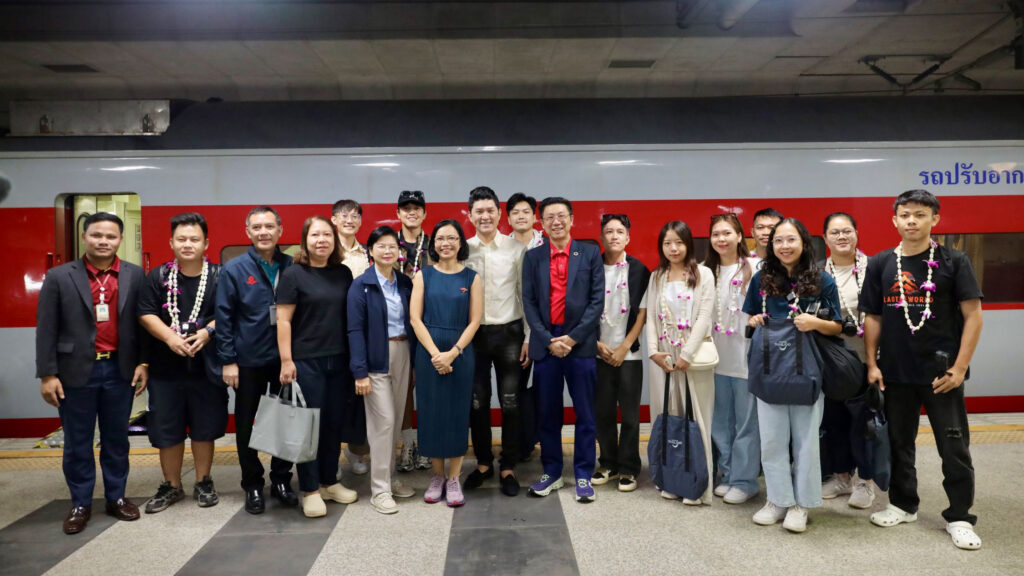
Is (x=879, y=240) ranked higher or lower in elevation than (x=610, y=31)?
lower

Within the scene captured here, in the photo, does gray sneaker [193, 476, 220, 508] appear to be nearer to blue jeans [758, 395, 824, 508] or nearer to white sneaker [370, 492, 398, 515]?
white sneaker [370, 492, 398, 515]

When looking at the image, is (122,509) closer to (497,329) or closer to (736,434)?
(497,329)

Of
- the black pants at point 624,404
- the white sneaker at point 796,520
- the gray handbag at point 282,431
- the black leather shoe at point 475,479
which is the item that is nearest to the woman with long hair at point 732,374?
the white sneaker at point 796,520

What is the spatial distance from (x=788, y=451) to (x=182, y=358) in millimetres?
3791

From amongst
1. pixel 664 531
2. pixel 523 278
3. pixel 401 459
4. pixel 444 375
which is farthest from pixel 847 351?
pixel 401 459

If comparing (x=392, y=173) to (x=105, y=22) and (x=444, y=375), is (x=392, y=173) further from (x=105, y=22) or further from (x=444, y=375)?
(x=105, y=22)

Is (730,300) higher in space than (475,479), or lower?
higher

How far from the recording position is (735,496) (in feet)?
13.3

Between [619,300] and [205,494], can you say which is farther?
[619,300]

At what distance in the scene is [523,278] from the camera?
13.7 feet

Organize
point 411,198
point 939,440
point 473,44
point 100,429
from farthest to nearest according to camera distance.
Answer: point 473,44
point 411,198
point 100,429
point 939,440

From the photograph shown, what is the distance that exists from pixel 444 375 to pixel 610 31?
398 cm

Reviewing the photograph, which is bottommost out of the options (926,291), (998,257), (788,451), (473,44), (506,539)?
(506,539)

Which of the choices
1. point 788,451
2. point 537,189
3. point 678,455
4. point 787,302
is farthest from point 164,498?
point 787,302
